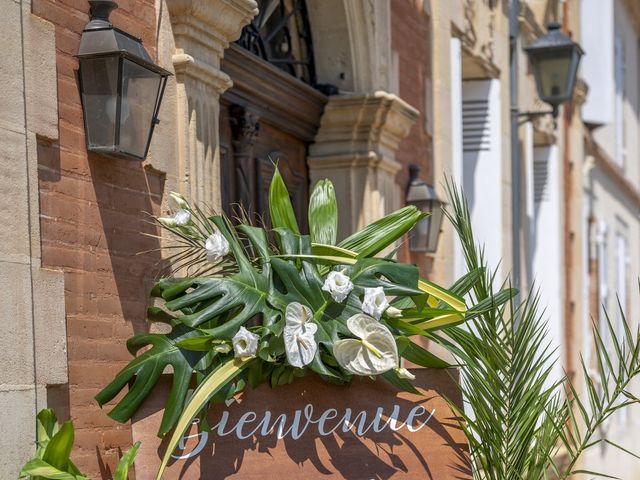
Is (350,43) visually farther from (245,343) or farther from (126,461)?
(126,461)

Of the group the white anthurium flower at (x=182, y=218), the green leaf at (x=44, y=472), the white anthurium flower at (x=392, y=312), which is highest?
the white anthurium flower at (x=182, y=218)

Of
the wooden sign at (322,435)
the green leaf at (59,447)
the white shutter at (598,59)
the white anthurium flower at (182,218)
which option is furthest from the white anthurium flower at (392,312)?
the white shutter at (598,59)

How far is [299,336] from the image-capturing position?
380 centimetres

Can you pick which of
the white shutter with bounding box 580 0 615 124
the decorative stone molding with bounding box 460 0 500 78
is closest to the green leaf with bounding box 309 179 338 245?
the decorative stone molding with bounding box 460 0 500 78

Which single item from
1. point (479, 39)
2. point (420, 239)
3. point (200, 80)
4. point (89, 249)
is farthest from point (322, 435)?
point (479, 39)

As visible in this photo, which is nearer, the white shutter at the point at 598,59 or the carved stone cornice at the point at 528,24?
the carved stone cornice at the point at 528,24

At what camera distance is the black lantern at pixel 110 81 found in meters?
4.44

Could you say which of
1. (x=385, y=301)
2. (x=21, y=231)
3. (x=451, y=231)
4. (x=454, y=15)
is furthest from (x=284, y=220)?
(x=454, y=15)

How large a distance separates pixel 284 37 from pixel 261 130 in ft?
2.23

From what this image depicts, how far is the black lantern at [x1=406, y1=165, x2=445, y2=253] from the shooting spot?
8.12 meters

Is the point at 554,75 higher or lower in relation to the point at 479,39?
lower

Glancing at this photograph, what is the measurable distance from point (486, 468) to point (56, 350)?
1368 mm

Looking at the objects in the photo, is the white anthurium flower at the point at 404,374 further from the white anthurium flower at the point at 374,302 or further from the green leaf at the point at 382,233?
the green leaf at the point at 382,233

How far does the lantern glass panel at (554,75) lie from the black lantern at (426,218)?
197 centimetres
